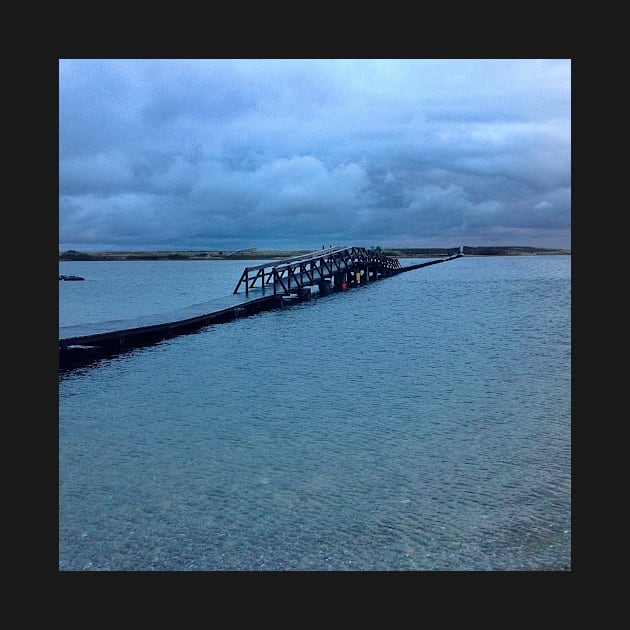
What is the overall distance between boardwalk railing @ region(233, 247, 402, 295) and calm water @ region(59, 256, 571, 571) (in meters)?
17.9

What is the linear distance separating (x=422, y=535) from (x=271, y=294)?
28728 millimetres

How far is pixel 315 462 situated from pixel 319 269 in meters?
38.4

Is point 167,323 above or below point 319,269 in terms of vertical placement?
below

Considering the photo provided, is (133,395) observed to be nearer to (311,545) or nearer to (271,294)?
(311,545)

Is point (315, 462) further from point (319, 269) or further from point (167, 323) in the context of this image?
point (319, 269)

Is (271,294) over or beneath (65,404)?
over

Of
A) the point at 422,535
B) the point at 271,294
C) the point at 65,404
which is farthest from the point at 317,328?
the point at 422,535

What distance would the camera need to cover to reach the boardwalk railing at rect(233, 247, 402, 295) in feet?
125

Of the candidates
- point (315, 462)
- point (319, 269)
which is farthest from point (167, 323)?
point (319, 269)

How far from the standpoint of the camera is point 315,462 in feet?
32.1

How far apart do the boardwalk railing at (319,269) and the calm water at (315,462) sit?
1789 centimetres

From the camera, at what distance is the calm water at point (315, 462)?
22.8ft

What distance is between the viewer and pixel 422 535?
7219 mm

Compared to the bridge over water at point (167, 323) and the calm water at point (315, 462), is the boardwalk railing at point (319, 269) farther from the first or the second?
the calm water at point (315, 462)
